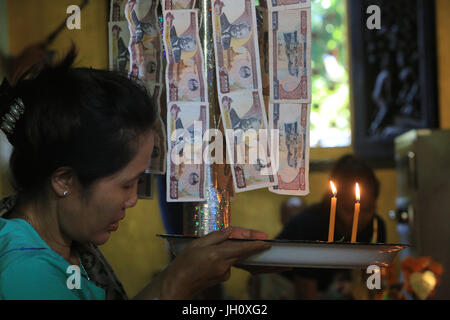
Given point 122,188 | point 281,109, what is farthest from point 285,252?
point 281,109

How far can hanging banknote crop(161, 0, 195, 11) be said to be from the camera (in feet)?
4.66

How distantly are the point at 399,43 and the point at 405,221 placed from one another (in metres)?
1.79

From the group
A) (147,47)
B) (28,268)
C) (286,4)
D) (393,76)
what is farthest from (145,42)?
(393,76)

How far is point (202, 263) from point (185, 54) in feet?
2.11

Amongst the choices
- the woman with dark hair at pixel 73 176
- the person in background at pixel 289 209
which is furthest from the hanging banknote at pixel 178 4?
the person in background at pixel 289 209

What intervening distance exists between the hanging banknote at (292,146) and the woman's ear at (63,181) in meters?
0.53

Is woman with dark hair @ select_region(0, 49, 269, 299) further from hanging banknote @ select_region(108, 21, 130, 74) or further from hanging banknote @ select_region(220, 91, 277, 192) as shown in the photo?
hanging banknote @ select_region(108, 21, 130, 74)

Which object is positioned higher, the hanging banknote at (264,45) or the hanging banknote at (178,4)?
the hanging banknote at (178,4)

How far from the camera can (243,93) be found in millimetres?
1399

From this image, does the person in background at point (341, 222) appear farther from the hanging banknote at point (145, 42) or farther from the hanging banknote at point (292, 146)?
the hanging banknote at point (145, 42)

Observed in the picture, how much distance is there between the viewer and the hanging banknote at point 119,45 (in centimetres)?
154

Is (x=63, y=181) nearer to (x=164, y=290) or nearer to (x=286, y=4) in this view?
(x=164, y=290)

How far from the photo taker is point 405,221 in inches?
144
